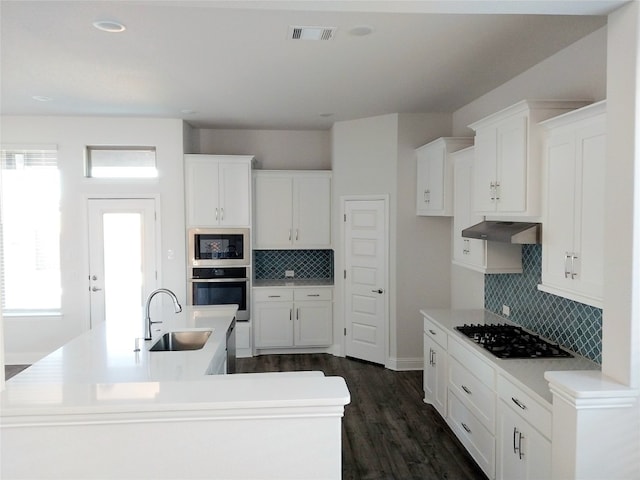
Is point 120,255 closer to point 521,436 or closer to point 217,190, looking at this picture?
point 217,190

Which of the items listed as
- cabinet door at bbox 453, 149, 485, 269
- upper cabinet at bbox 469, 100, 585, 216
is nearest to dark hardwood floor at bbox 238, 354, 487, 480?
cabinet door at bbox 453, 149, 485, 269

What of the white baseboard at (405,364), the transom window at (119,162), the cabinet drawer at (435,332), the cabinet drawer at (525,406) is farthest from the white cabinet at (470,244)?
the transom window at (119,162)

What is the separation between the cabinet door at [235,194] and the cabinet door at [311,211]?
2.14ft

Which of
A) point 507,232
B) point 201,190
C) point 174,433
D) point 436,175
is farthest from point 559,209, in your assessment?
point 201,190

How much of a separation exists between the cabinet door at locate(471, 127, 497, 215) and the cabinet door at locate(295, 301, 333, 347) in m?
2.87

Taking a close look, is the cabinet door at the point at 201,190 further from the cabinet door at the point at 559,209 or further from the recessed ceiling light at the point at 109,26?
the cabinet door at the point at 559,209

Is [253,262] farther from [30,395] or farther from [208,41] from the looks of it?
[30,395]

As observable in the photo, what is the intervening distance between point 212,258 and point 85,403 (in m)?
4.18

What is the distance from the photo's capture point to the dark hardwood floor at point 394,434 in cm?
330

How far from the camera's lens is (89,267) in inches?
223

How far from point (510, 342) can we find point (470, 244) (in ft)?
3.24

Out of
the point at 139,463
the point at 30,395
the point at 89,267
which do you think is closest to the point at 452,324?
the point at 139,463

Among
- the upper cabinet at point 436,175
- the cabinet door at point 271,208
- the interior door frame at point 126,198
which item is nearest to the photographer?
the upper cabinet at point 436,175

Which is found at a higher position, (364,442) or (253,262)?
(253,262)
